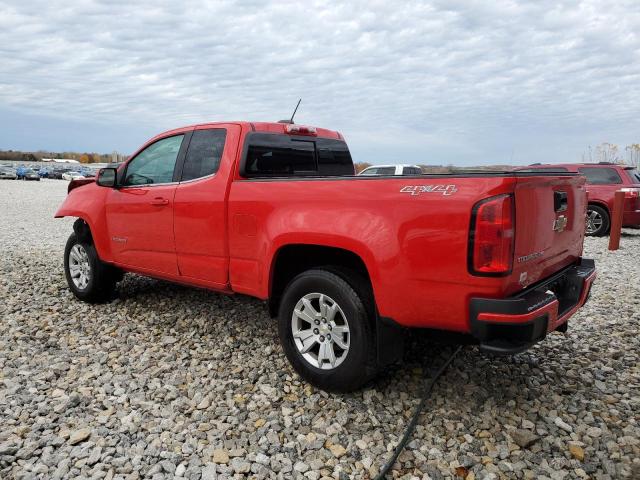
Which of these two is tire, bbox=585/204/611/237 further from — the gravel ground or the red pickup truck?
the red pickup truck

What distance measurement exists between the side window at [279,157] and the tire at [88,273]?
237 centimetres

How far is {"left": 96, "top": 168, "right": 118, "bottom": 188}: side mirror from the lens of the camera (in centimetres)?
497

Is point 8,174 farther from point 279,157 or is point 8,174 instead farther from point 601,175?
point 279,157

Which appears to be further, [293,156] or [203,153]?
[293,156]

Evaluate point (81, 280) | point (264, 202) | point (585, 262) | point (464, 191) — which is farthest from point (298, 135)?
point (81, 280)

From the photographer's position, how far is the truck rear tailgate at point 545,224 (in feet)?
8.86

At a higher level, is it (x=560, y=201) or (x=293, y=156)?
(x=293, y=156)

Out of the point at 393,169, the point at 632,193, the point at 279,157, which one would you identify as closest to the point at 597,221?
the point at 632,193

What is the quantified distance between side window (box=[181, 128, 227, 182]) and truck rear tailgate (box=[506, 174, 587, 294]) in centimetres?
244

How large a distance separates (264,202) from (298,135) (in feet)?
3.94

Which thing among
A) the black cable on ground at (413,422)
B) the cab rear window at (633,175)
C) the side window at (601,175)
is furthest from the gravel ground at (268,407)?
the cab rear window at (633,175)

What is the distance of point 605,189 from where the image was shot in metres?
11.3

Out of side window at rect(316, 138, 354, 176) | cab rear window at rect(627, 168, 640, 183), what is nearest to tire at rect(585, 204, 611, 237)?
cab rear window at rect(627, 168, 640, 183)

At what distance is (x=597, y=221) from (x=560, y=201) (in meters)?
9.86
